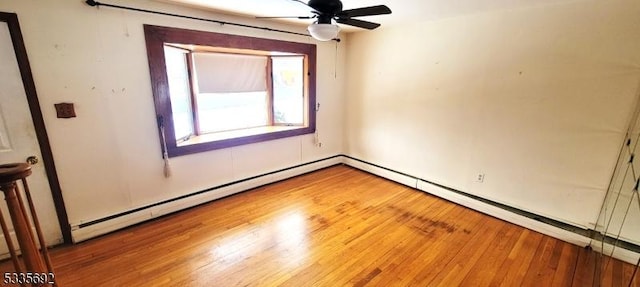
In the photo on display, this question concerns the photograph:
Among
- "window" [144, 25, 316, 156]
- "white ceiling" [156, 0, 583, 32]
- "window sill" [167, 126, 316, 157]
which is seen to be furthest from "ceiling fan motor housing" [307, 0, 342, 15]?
"window sill" [167, 126, 316, 157]

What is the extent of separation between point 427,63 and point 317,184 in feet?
7.06

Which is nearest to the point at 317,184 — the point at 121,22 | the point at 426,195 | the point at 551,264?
the point at 426,195

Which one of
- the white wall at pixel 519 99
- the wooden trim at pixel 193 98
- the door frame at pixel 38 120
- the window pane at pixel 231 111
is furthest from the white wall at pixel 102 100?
the white wall at pixel 519 99

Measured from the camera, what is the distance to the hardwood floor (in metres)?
2.03

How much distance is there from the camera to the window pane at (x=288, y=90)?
157 inches

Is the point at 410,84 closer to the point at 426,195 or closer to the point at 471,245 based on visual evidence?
the point at 426,195

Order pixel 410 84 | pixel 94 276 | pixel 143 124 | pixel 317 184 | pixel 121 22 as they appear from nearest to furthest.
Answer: pixel 94 276 → pixel 121 22 → pixel 143 124 → pixel 410 84 → pixel 317 184

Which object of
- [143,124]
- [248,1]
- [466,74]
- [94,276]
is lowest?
[94,276]

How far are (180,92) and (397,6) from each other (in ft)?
8.64

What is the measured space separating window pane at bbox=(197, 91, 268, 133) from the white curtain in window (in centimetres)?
11

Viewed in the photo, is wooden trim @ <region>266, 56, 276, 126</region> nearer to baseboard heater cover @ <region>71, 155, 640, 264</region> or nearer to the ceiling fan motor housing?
baseboard heater cover @ <region>71, 155, 640, 264</region>

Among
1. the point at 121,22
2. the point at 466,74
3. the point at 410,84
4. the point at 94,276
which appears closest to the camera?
the point at 94,276

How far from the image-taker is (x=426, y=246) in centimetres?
241

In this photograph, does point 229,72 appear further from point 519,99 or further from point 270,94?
point 519,99
